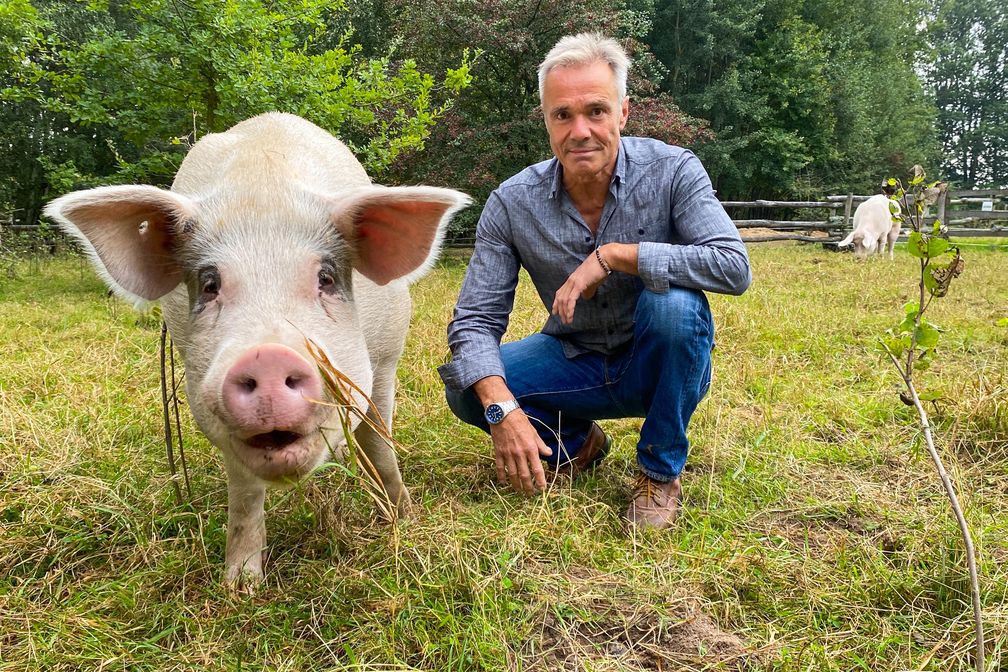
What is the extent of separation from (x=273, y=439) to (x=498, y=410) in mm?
961

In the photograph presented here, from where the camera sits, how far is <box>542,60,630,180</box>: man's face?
2.58 meters

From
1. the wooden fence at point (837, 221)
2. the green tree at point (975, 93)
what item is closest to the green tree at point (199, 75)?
the wooden fence at point (837, 221)

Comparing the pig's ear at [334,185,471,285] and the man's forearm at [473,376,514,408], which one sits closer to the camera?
the pig's ear at [334,185,471,285]

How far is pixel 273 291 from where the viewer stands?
175 cm

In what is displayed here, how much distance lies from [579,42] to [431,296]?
4.57 meters

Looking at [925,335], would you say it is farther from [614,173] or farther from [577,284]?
[614,173]

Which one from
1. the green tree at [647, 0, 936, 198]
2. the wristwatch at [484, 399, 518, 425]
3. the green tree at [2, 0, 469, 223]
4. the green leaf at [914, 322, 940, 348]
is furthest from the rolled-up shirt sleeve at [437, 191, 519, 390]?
the green tree at [647, 0, 936, 198]

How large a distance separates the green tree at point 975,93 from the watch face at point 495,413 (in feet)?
161

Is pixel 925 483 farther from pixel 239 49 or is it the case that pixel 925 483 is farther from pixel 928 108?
pixel 928 108

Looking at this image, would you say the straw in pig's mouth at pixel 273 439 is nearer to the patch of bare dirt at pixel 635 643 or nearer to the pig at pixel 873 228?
the patch of bare dirt at pixel 635 643

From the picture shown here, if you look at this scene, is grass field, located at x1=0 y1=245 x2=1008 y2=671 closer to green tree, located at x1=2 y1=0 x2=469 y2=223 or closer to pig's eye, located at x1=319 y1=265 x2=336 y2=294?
pig's eye, located at x1=319 y1=265 x2=336 y2=294

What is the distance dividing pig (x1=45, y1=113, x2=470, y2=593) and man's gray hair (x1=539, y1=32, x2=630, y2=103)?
3.24 feet

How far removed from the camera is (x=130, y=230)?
1941 mm

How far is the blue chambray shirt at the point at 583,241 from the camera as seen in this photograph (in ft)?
8.27
